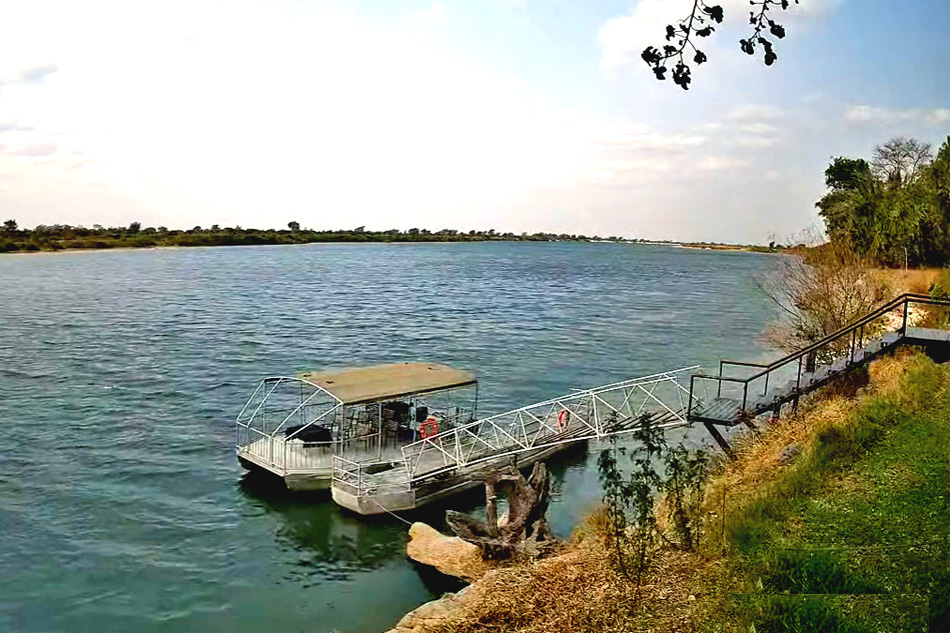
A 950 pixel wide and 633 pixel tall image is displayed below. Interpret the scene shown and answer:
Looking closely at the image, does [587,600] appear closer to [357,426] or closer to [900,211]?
[357,426]

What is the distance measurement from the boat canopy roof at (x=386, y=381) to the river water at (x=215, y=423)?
3280mm

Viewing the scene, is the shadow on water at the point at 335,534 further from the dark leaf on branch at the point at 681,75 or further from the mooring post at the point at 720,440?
the dark leaf on branch at the point at 681,75

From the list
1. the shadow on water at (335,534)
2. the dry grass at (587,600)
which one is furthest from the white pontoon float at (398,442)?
the dry grass at (587,600)

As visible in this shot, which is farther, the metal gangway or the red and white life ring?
the red and white life ring

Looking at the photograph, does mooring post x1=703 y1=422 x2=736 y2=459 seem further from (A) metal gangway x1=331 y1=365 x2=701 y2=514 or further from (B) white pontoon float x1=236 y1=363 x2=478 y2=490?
(B) white pontoon float x1=236 y1=363 x2=478 y2=490

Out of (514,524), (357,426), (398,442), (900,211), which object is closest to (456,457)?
(398,442)

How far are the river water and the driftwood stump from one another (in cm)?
205

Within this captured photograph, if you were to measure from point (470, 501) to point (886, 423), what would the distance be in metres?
10.9

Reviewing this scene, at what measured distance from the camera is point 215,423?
29953 millimetres

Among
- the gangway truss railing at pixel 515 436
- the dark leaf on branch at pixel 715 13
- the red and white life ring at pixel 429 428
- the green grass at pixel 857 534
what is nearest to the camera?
the dark leaf on branch at pixel 715 13

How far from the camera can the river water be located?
17141mm

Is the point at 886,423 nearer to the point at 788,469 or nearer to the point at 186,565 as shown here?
the point at 788,469

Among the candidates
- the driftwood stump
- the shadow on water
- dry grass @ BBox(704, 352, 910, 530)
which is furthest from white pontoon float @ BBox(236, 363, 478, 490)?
dry grass @ BBox(704, 352, 910, 530)

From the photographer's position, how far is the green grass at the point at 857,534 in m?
7.98
